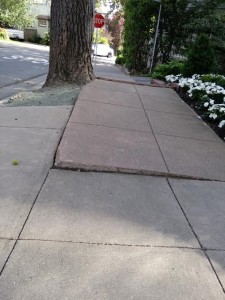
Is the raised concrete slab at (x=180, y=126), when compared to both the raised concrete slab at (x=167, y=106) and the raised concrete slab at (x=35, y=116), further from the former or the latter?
the raised concrete slab at (x=35, y=116)

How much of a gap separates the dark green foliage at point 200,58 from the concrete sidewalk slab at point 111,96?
236 cm

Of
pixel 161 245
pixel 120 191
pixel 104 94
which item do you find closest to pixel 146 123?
pixel 104 94

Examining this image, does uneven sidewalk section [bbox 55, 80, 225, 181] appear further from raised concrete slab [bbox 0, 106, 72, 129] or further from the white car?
the white car

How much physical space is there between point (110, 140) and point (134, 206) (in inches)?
65.0

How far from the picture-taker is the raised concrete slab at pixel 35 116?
17.5 ft

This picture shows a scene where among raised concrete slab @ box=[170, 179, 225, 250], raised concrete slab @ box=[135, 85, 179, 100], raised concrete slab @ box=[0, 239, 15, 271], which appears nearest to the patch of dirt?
raised concrete slab @ box=[135, 85, 179, 100]

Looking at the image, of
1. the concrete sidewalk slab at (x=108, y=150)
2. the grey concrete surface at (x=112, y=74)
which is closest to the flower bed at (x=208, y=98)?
the concrete sidewalk slab at (x=108, y=150)

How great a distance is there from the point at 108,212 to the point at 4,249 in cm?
94

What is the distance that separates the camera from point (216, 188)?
3.77m

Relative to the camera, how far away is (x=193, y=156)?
4.56 meters

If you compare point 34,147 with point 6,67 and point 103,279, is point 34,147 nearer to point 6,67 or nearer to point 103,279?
point 103,279

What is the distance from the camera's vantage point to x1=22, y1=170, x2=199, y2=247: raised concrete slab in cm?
276

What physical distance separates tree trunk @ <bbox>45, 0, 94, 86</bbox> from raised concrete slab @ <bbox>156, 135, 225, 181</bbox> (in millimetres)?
3716

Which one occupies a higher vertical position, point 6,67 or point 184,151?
point 184,151
